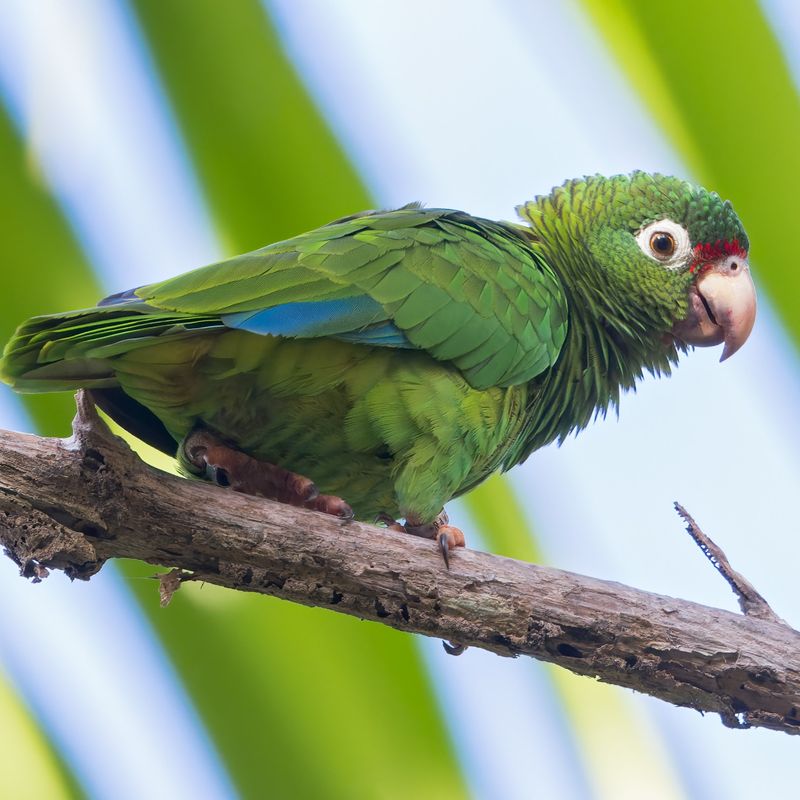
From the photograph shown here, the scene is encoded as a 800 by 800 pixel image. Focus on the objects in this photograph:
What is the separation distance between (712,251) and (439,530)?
6.53 ft

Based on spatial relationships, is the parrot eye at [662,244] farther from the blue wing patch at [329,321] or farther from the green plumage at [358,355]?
the blue wing patch at [329,321]

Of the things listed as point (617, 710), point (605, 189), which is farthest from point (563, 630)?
point (605, 189)

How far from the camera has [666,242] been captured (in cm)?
407

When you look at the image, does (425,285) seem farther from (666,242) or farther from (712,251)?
(712,251)

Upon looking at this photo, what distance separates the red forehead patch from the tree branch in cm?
164

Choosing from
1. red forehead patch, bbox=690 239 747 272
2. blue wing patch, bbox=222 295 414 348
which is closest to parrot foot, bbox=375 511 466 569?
blue wing patch, bbox=222 295 414 348

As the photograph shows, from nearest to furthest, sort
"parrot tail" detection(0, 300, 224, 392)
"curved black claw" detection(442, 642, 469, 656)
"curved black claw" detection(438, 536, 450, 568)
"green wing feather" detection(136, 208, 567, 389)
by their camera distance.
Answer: "parrot tail" detection(0, 300, 224, 392) < "curved black claw" detection(438, 536, 450, 568) < "green wing feather" detection(136, 208, 567, 389) < "curved black claw" detection(442, 642, 469, 656)

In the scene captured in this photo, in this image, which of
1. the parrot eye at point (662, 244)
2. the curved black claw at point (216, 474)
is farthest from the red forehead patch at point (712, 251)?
the curved black claw at point (216, 474)

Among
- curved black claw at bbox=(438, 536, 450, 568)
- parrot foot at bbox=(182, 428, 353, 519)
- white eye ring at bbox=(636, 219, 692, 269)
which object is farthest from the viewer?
white eye ring at bbox=(636, 219, 692, 269)

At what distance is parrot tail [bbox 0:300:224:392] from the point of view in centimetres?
267

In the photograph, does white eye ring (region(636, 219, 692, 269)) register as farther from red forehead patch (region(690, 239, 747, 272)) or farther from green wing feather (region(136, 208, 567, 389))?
green wing feather (region(136, 208, 567, 389))

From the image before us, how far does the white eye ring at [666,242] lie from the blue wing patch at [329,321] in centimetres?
147

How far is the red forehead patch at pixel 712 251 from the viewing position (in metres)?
4.05

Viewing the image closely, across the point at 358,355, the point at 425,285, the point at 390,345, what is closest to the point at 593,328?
the point at 425,285
